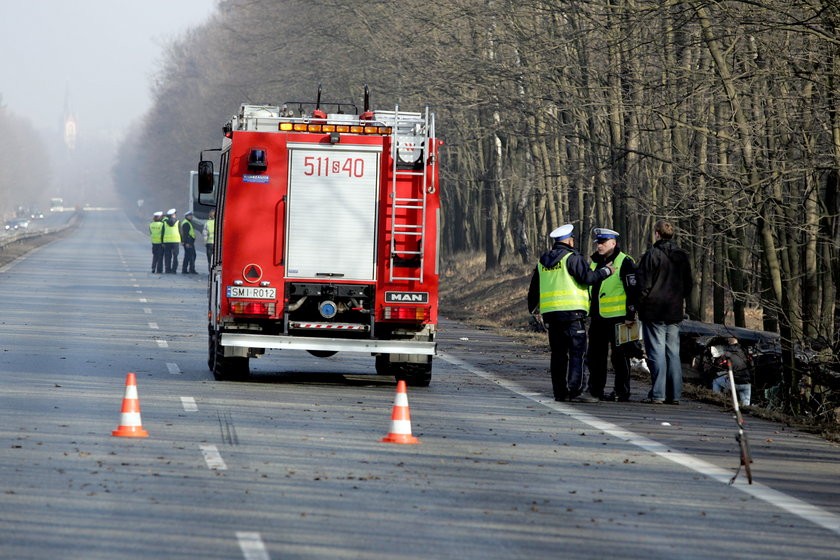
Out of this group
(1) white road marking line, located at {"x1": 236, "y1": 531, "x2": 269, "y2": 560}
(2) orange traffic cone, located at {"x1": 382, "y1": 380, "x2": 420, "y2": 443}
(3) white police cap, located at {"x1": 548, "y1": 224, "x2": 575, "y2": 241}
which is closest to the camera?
(1) white road marking line, located at {"x1": 236, "y1": 531, "x2": 269, "y2": 560}

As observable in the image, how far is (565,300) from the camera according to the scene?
47.1ft

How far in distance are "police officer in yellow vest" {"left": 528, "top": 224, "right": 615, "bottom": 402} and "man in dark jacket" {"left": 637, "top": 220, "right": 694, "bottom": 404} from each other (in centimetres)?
53

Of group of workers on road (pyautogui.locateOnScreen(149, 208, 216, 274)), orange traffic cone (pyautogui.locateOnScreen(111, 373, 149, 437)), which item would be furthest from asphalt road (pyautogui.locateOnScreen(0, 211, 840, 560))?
group of workers on road (pyautogui.locateOnScreen(149, 208, 216, 274))

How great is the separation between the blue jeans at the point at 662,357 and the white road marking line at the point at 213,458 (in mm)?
5873

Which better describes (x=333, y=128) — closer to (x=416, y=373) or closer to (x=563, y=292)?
(x=416, y=373)

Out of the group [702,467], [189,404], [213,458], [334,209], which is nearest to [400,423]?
[213,458]

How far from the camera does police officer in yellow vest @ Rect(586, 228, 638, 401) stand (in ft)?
48.5

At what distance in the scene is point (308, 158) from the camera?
50.9ft

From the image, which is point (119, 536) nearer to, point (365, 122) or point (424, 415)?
point (424, 415)

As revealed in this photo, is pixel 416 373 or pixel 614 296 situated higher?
pixel 614 296

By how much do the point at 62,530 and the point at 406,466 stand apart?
3145 millimetres

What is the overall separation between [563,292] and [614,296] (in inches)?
29.2

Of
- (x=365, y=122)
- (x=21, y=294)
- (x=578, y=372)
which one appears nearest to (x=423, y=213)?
(x=365, y=122)

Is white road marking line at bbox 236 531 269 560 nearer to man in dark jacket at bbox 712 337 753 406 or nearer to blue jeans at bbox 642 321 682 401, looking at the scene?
blue jeans at bbox 642 321 682 401
